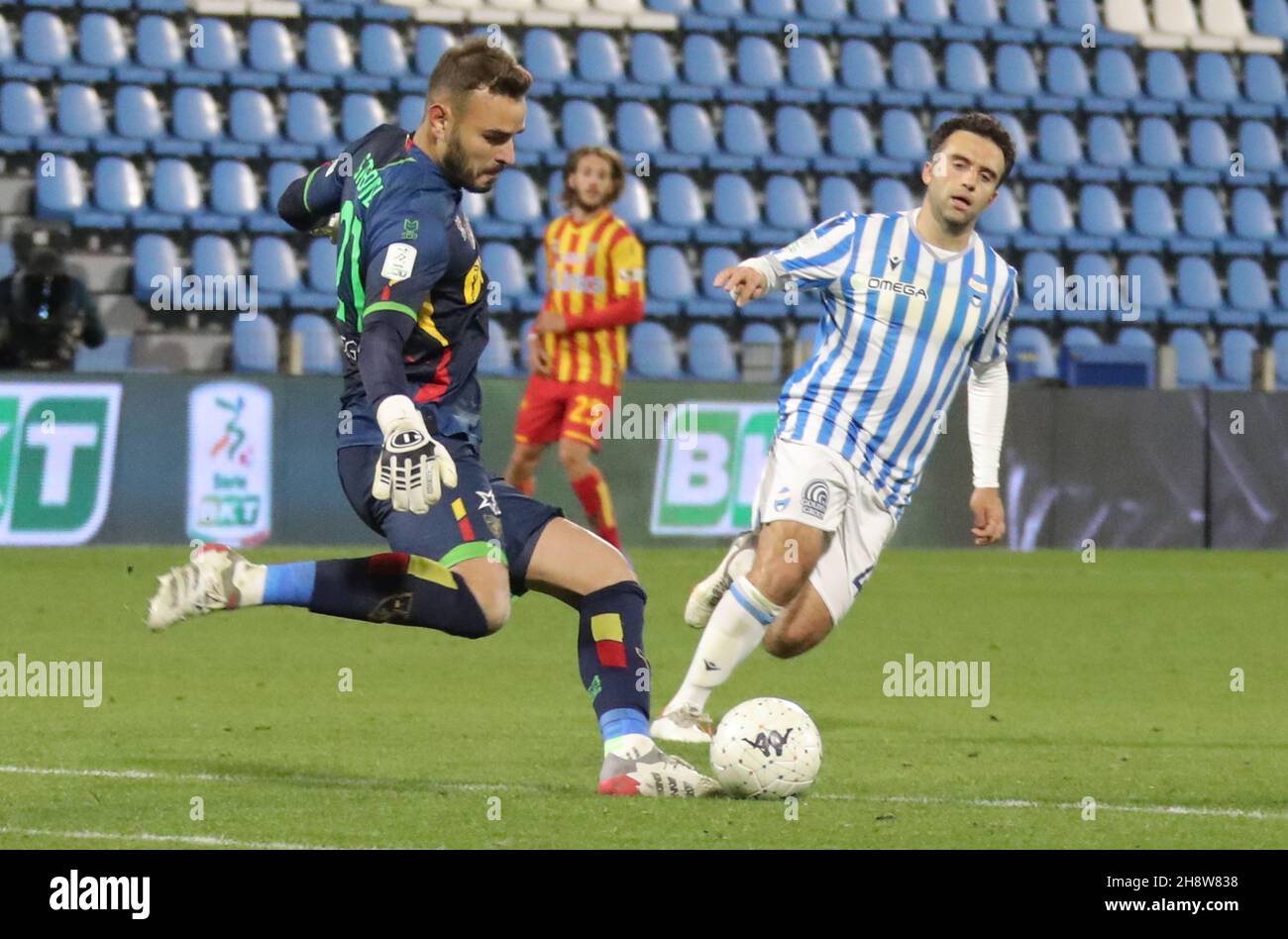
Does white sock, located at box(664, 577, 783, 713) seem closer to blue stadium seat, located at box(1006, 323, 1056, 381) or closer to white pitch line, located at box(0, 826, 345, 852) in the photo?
white pitch line, located at box(0, 826, 345, 852)

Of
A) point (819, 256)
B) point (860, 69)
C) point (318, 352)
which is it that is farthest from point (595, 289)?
point (860, 69)

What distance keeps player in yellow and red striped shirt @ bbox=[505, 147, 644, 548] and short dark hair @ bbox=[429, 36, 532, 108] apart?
6524 millimetres

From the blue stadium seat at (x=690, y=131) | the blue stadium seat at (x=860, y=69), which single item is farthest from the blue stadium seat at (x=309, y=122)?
the blue stadium seat at (x=860, y=69)

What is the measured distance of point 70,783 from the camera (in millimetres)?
5895

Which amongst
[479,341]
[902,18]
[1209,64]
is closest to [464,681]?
[479,341]

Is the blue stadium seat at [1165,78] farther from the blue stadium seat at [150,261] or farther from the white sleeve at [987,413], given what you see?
the white sleeve at [987,413]

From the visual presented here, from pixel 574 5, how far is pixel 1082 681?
42.8ft

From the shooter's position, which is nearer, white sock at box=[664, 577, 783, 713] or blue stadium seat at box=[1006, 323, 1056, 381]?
white sock at box=[664, 577, 783, 713]

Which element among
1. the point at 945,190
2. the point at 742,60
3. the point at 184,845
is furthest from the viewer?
the point at 742,60

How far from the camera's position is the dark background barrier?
49.1 ft

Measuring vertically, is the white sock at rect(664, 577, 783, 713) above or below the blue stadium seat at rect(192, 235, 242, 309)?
below

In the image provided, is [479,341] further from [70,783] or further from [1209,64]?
[1209,64]

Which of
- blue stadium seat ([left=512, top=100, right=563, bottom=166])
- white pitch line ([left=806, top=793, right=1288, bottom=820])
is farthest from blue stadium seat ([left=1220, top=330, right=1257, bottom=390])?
white pitch line ([left=806, top=793, right=1288, bottom=820])

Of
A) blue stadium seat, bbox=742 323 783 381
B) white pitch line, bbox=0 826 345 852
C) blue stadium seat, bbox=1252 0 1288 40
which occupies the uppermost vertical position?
blue stadium seat, bbox=1252 0 1288 40
